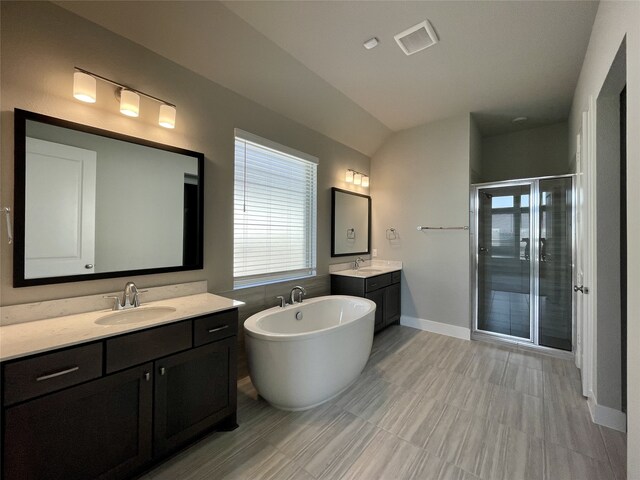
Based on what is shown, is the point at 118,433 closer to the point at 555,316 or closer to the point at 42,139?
the point at 42,139

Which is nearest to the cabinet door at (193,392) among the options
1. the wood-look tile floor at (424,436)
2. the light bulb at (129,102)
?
the wood-look tile floor at (424,436)

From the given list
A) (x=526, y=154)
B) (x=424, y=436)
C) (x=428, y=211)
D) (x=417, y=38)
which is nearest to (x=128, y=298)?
(x=424, y=436)

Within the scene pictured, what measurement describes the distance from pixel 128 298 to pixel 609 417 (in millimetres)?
3297

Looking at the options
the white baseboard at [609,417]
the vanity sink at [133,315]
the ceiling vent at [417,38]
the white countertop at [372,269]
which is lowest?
the white baseboard at [609,417]

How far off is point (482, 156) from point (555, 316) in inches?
95.5

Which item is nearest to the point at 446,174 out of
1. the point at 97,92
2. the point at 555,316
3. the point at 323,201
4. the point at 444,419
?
the point at 323,201

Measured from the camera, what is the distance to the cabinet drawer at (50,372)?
108cm

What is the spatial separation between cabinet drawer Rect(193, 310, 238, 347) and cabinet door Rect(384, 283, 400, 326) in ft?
7.56

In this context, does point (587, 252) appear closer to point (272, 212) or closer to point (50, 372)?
point (272, 212)

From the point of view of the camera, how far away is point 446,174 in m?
3.58

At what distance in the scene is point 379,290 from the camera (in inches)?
137

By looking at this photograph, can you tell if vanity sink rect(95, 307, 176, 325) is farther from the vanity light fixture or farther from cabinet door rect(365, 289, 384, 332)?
the vanity light fixture

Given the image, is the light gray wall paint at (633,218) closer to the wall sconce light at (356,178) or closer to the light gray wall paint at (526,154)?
the wall sconce light at (356,178)

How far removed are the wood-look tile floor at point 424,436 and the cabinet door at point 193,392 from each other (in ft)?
0.56
